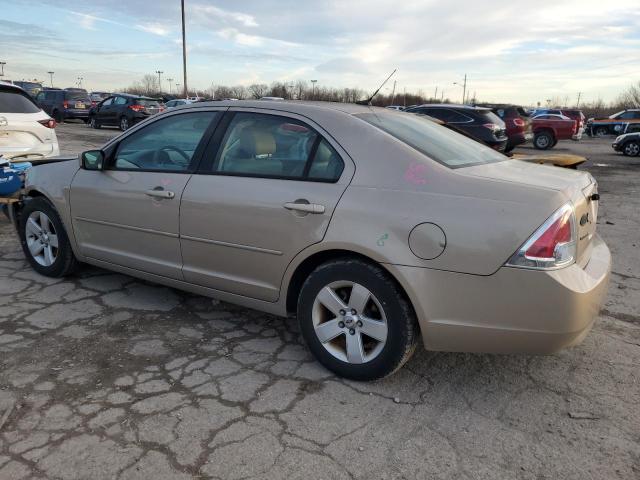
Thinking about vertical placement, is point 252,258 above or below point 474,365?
above

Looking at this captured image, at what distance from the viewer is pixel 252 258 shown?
126 inches

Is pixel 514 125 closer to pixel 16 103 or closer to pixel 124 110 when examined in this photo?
pixel 16 103

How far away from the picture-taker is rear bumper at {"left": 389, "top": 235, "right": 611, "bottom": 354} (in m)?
2.42

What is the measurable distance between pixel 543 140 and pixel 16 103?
64.0 ft

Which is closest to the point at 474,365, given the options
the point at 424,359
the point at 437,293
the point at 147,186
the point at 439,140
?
the point at 424,359

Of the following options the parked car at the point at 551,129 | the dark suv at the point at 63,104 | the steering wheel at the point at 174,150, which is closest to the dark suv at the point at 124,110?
the dark suv at the point at 63,104

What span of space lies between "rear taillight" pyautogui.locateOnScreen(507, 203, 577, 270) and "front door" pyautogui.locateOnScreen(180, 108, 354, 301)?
3.26 ft

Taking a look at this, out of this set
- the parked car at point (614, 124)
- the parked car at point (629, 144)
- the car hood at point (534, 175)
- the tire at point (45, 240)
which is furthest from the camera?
the parked car at point (614, 124)

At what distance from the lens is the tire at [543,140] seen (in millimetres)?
20969

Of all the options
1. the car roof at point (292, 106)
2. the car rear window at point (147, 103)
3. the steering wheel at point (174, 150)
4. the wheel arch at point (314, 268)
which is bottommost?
the wheel arch at point (314, 268)

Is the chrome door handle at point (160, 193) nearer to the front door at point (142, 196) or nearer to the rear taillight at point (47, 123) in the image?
the front door at point (142, 196)

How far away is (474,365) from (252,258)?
1.50 metres

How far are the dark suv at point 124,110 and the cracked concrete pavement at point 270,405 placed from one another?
19783mm

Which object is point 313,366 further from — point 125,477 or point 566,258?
point 566,258
